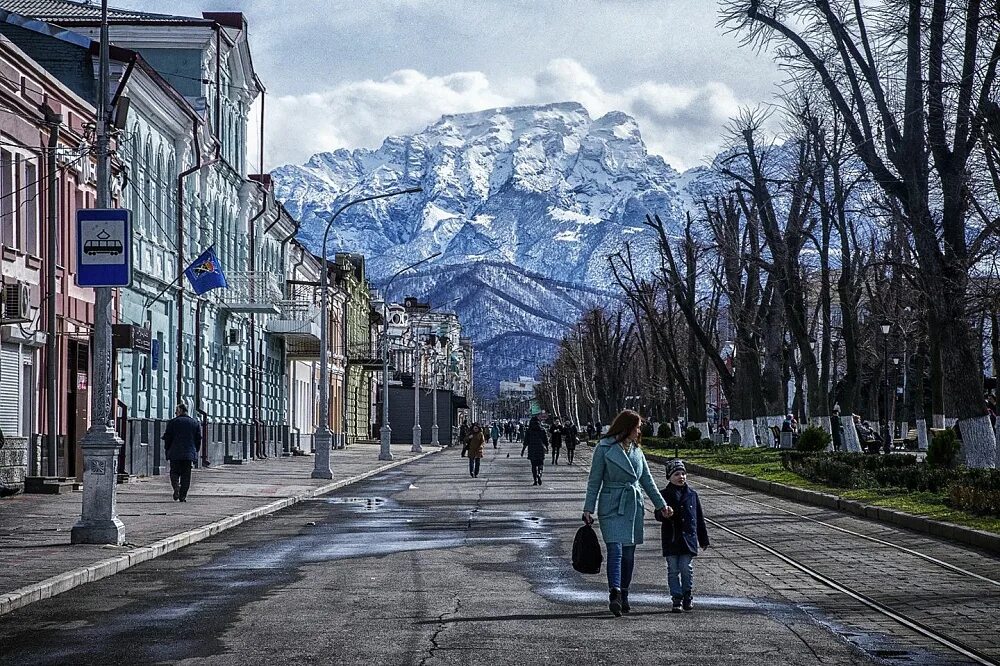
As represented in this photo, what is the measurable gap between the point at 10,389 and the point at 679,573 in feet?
62.8

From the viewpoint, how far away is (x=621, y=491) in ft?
40.0

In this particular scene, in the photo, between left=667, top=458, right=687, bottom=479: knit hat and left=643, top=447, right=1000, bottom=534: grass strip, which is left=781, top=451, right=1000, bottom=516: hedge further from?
left=667, top=458, right=687, bottom=479: knit hat

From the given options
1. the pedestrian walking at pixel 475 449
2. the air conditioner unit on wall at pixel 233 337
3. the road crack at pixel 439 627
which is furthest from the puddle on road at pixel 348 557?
the air conditioner unit on wall at pixel 233 337

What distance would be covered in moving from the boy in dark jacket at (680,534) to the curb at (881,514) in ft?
22.3

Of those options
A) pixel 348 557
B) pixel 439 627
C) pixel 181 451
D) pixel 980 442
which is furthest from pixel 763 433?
pixel 439 627

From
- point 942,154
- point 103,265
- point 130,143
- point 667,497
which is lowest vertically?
point 667,497

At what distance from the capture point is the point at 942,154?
2691 cm

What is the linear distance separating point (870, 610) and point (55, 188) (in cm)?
2150

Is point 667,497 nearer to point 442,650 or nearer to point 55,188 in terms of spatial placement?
point 442,650

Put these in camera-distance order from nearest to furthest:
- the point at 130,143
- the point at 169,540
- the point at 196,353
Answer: the point at 169,540
the point at 130,143
the point at 196,353

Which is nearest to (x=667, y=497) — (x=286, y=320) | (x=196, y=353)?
(x=196, y=353)

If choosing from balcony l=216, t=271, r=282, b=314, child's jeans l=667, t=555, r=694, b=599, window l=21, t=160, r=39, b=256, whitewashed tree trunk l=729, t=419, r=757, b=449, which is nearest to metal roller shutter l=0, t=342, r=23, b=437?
window l=21, t=160, r=39, b=256

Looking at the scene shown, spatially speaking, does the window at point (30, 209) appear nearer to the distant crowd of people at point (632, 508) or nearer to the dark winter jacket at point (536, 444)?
the dark winter jacket at point (536, 444)

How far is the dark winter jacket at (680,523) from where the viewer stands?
12.1 meters
